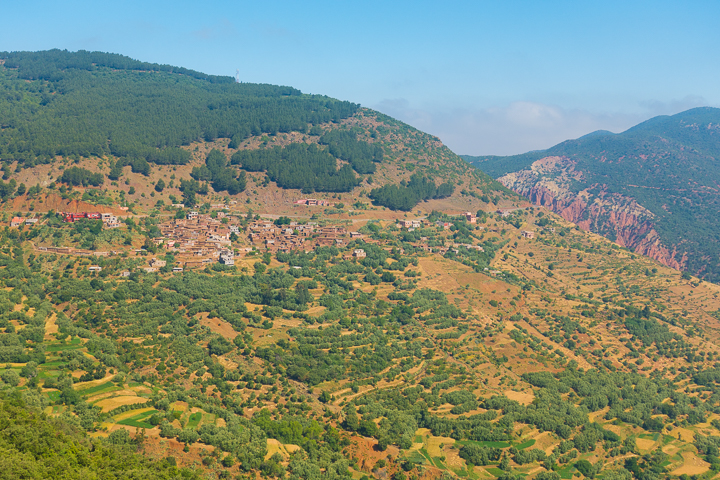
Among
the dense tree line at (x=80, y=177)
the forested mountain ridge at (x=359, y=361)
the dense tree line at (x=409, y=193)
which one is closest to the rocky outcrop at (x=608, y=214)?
the forested mountain ridge at (x=359, y=361)

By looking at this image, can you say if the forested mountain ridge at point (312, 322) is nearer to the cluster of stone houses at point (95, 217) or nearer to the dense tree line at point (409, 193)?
the cluster of stone houses at point (95, 217)

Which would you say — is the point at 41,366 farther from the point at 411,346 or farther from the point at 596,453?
the point at 596,453

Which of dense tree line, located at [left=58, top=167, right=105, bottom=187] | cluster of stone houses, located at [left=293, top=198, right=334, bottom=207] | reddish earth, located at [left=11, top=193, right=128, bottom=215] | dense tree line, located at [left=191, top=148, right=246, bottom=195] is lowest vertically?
reddish earth, located at [left=11, top=193, right=128, bottom=215]

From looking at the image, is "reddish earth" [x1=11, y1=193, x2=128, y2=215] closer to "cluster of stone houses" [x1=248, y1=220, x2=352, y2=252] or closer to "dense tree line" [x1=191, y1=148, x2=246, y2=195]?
"cluster of stone houses" [x1=248, y1=220, x2=352, y2=252]

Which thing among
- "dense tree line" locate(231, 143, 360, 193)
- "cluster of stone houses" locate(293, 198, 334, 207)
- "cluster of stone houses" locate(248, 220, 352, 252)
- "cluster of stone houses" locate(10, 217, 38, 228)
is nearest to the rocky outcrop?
"dense tree line" locate(231, 143, 360, 193)

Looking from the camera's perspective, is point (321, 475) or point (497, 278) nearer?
point (321, 475)

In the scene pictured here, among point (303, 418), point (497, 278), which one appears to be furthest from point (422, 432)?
point (497, 278)

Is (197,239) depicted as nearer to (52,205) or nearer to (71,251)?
(71,251)
